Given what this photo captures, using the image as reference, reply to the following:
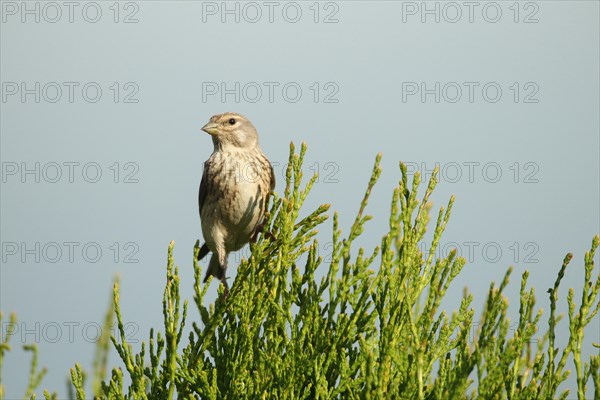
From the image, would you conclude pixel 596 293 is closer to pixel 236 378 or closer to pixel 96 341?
pixel 236 378

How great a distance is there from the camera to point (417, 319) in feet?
11.5

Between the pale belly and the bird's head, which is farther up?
the bird's head

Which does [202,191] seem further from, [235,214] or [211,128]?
[211,128]

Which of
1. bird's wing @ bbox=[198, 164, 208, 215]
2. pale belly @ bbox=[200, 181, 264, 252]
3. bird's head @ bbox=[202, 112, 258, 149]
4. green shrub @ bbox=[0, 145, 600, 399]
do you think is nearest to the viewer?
green shrub @ bbox=[0, 145, 600, 399]

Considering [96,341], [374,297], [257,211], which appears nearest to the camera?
[96,341]

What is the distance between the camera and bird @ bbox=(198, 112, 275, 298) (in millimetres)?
6652

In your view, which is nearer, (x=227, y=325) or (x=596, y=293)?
(x=596, y=293)

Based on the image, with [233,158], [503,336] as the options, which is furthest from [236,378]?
[233,158]

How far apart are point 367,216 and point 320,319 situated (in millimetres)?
628

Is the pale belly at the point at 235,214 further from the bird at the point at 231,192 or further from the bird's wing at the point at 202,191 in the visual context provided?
the bird's wing at the point at 202,191

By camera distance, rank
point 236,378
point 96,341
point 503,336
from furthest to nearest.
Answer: point 236,378 → point 503,336 → point 96,341

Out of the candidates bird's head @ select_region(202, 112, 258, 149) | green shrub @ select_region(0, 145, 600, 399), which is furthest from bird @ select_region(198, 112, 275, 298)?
green shrub @ select_region(0, 145, 600, 399)

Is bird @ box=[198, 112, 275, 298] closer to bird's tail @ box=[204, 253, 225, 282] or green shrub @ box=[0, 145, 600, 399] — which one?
bird's tail @ box=[204, 253, 225, 282]

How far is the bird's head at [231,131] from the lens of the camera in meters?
7.30
